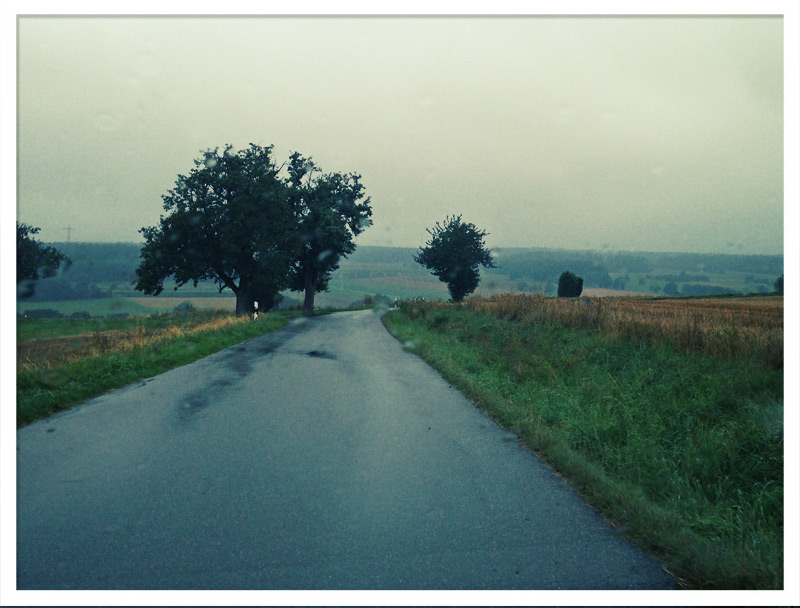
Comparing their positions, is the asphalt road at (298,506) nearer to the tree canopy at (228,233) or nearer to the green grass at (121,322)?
the green grass at (121,322)

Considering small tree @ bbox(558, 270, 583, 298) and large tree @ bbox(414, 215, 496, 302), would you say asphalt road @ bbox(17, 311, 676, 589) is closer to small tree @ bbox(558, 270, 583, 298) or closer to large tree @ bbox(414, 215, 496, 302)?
small tree @ bbox(558, 270, 583, 298)

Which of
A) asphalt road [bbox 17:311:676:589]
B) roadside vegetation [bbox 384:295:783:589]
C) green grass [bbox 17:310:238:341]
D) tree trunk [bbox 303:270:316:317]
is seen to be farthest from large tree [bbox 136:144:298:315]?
asphalt road [bbox 17:311:676:589]

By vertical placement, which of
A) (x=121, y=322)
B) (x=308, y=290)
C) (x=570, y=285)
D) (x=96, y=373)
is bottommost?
(x=96, y=373)

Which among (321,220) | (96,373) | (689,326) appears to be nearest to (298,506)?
(96,373)

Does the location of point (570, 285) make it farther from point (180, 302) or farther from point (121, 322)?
point (180, 302)

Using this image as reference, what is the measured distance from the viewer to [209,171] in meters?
34.4

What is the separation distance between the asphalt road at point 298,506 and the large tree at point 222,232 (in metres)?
27.6

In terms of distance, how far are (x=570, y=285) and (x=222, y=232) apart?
833 inches

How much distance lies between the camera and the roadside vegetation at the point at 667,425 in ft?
11.4

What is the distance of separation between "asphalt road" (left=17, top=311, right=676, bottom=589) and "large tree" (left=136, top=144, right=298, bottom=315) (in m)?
27.6

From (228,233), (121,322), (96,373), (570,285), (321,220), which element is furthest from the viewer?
(321,220)

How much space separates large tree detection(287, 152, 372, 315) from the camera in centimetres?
4719

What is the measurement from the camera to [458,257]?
182 feet
